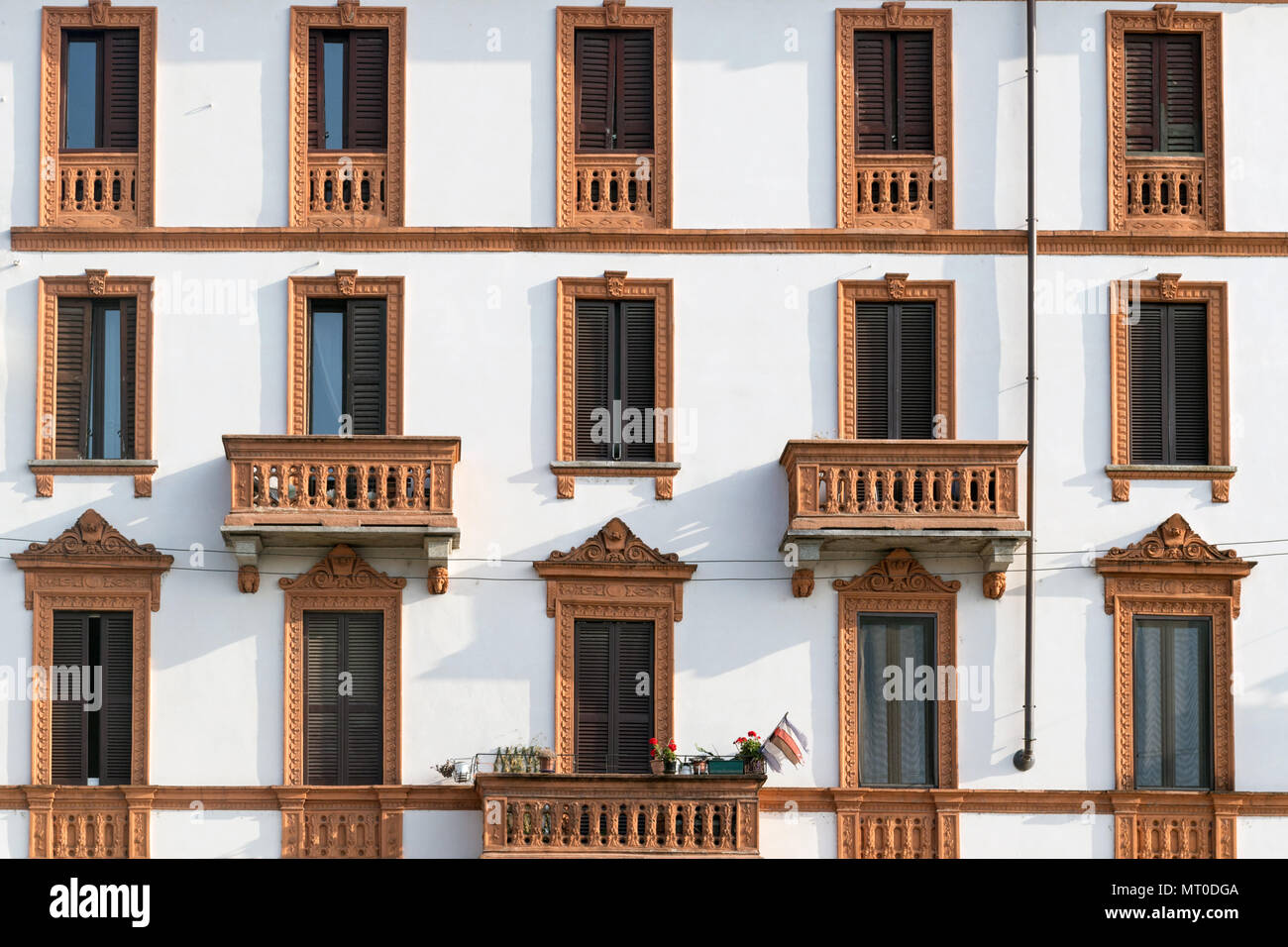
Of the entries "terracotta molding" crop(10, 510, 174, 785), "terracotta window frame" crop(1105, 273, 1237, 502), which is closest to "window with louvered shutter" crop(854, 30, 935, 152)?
"terracotta window frame" crop(1105, 273, 1237, 502)

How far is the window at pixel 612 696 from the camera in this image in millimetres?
35781

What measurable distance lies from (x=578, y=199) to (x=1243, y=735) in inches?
494

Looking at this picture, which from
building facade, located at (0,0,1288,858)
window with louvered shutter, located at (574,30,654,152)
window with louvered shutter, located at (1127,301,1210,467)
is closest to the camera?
building facade, located at (0,0,1288,858)

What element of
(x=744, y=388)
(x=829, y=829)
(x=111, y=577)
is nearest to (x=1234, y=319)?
(x=744, y=388)

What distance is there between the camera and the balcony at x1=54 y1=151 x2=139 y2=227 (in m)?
36.9

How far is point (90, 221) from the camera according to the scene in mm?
36844

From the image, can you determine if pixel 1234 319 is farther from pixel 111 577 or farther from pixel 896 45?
pixel 111 577

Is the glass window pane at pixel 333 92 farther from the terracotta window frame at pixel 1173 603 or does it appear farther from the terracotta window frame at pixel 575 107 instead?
the terracotta window frame at pixel 1173 603

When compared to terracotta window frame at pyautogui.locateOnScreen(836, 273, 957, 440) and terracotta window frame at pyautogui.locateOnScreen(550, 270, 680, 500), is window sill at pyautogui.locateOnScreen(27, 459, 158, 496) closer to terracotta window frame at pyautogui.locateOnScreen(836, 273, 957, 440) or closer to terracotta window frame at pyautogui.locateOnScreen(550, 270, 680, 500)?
terracotta window frame at pyautogui.locateOnScreen(550, 270, 680, 500)

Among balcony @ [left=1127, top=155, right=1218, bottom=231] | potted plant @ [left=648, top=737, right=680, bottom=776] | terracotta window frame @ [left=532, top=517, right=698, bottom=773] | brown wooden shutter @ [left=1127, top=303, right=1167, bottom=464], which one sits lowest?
potted plant @ [left=648, top=737, right=680, bottom=776]

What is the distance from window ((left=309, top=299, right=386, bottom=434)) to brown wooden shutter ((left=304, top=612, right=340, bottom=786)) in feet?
9.53

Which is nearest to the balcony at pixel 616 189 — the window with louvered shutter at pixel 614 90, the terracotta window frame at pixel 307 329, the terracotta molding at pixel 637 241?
the window with louvered shutter at pixel 614 90

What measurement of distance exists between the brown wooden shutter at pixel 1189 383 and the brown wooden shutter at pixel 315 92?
13043mm

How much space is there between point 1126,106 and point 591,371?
8976 mm
